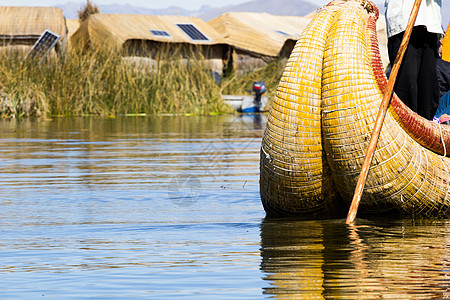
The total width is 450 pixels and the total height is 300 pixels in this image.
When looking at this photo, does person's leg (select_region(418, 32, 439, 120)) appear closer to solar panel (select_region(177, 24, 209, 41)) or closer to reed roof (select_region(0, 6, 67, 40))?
reed roof (select_region(0, 6, 67, 40))

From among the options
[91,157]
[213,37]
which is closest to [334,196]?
[91,157]

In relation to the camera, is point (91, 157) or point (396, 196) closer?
point (396, 196)

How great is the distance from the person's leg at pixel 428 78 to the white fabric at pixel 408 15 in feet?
0.28

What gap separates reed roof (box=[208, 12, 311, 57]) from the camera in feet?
108

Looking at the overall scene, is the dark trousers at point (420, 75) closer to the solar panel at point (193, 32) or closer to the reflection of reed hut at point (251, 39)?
the reflection of reed hut at point (251, 39)

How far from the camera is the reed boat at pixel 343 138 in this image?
16.3 ft

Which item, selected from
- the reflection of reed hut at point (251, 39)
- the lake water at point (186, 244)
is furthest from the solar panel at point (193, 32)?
the lake water at point (186, 244)

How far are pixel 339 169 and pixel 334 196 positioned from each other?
303 millimetres

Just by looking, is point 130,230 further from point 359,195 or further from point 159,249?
point 359,195

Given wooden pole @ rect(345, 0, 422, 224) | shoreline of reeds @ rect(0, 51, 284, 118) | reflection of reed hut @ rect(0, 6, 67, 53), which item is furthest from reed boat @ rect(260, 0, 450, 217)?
reflection of reed hut @ rect(0, 6, 67, 53)

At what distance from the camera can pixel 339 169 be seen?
505 centimetres

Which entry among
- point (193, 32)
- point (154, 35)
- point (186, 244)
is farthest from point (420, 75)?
point (193, 32)

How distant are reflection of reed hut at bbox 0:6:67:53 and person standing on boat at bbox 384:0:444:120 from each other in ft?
78.6

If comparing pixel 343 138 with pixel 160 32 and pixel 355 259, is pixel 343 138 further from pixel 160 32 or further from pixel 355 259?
pixel 160 32
